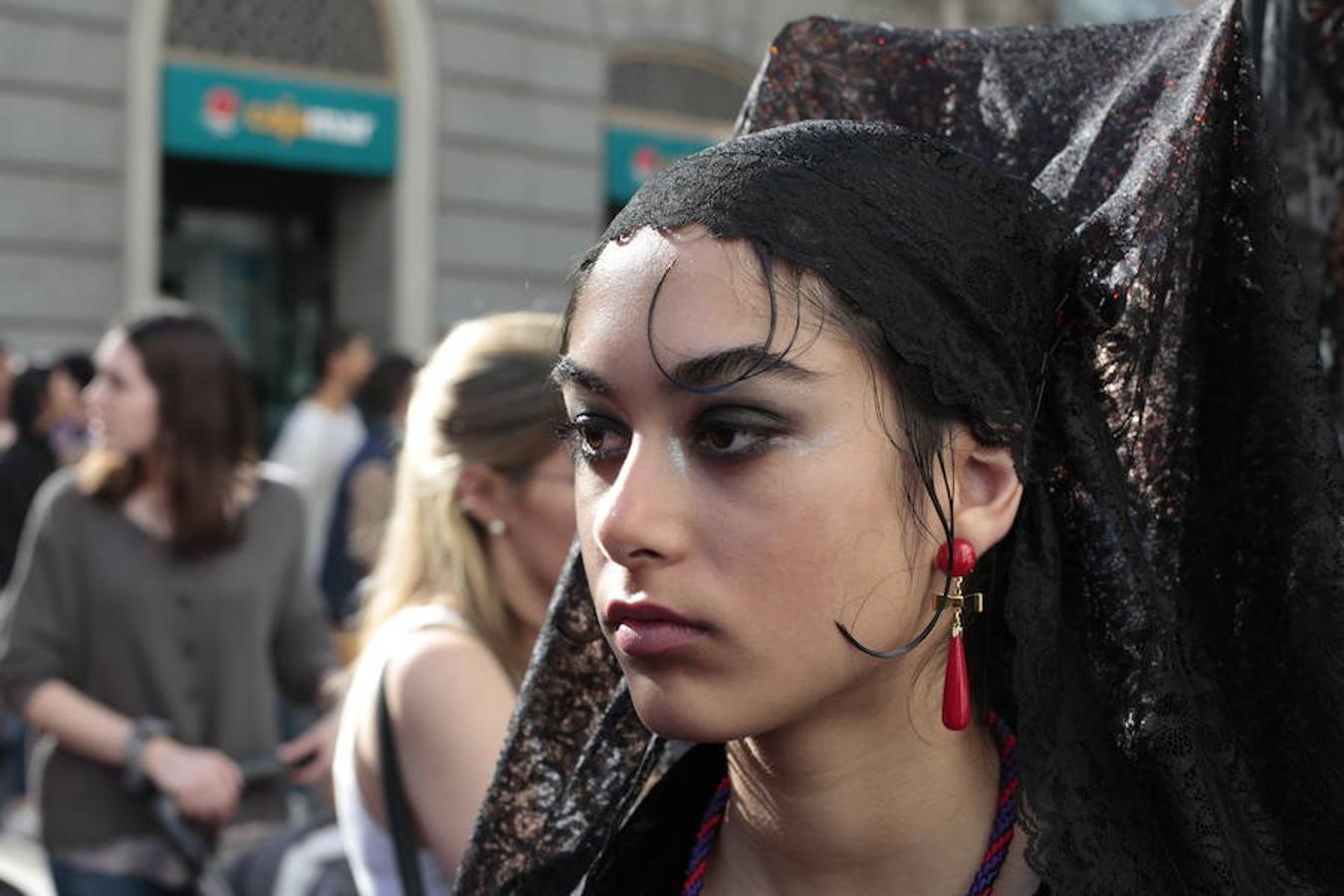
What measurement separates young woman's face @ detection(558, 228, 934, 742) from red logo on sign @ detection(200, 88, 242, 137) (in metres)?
10.6

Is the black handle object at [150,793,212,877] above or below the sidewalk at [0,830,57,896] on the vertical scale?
above

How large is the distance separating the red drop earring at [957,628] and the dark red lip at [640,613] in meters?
0.24

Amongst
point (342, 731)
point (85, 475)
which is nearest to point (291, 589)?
point (85, 475)

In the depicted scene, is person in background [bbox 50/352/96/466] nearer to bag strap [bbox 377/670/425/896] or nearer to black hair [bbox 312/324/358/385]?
black hair [bbox 312/324/358/385]

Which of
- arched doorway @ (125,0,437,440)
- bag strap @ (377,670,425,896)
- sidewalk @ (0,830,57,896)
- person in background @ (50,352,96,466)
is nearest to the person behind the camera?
bag strap @ (377,670,425,896)

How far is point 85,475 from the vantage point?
4.05 meters

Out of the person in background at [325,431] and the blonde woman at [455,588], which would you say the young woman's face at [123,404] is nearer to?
the blonde woman at [455,588]

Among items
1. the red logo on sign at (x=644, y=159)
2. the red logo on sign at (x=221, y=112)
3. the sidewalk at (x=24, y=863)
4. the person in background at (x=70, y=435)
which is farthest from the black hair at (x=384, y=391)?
the red logo on sign at (x=644, y=159)

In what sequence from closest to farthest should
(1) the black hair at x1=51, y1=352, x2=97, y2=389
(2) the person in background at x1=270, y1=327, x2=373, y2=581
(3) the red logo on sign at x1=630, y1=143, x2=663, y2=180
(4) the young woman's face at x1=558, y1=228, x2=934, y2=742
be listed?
(4) the young woman's face at x1=558, y1=228, x2=934, y2=742
(1) the black hair at x1=51, y1=352, x2=97, y2=389
(2) the person in background at x1=270, y1=327, x2=373, y2=581
(3) the red logo on sign at x1=630, y1=143, x2=663, y2=180

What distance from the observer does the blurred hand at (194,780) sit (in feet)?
12.0

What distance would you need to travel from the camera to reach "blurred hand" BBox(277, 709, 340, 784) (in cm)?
373

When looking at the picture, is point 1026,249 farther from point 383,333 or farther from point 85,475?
point 383,333

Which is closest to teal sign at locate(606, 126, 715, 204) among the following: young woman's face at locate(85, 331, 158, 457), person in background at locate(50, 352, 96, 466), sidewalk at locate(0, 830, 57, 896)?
person in background at locate(50, 352, 96, 466)

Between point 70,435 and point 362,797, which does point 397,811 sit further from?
point 70,435
